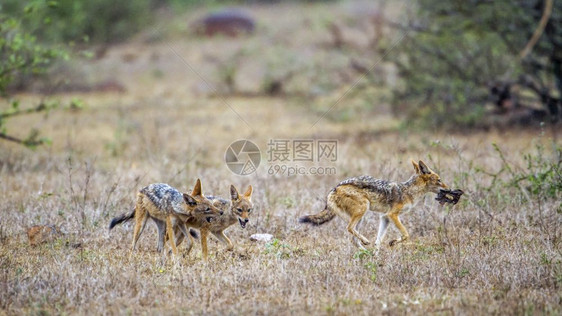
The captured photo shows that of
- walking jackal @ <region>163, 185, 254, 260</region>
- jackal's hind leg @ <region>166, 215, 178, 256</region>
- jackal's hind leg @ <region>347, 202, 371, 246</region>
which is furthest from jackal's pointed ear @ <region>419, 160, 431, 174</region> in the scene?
jackal's hind leg @ <region>166, 215, 178, 256</region>

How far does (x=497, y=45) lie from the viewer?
17.8 metres

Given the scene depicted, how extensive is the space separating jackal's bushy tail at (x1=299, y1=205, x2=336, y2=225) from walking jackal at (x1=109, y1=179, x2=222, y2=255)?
1.11m

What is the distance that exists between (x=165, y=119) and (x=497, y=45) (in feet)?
30.5

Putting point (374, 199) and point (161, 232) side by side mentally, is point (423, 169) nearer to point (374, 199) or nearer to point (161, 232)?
point (374, 199)

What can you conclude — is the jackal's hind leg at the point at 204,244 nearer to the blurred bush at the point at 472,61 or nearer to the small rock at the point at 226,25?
the blurred bush at the point at 472,61

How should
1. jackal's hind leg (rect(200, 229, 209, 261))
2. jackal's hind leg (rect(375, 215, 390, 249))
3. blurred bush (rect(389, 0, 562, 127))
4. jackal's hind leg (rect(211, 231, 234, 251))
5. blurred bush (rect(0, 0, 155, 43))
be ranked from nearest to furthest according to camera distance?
jackal's hind leg (rect(200, 229, 209, 261))
jackal's hind leg (rect(211, 231, 234, 251))
jackal's hind leg (rect(375, 215, 390, 249))
blurred bush (rect(389, 0, 562, 127))
blurred bush (rect(0, 0, 155, 43))

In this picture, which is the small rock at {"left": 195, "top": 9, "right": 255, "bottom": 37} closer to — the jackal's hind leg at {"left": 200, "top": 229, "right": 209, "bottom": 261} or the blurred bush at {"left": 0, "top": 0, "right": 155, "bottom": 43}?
the blurred bush at {"left": 0, "top": 0, "right": 155, "bottom": 43}

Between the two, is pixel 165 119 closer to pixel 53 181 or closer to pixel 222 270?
pixel 53 181

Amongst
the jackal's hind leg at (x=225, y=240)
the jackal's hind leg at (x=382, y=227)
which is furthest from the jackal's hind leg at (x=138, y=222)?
the jackal's hind leg at (x=382, y=227)

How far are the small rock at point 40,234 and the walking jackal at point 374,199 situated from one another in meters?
3.18

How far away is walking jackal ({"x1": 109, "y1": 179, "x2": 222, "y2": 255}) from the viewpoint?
8344mm

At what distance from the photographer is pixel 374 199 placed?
898 cm

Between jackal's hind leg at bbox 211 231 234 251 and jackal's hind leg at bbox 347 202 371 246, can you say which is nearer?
jackal's hind leg at bbox 211 231 234 251

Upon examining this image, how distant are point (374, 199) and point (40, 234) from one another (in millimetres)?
4245
